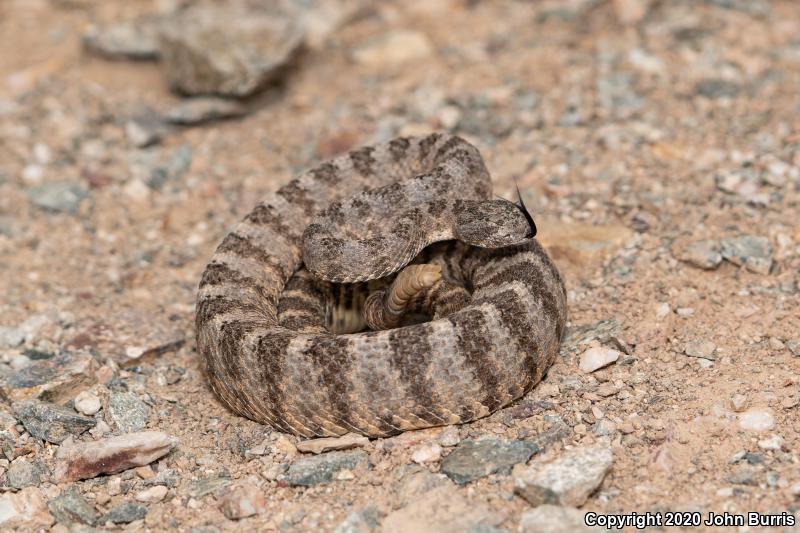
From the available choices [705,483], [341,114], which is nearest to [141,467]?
[705,483]

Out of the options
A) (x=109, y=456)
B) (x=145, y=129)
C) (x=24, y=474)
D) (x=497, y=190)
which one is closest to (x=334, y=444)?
(x=109, y=456)

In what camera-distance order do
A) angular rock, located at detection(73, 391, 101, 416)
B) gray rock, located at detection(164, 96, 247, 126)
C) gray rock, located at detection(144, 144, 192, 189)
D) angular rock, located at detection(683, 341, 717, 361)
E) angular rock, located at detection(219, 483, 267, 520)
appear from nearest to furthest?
angular rock, located at detection(219, 483, 267, 520)
angular rock, located at detection(683, 341, 717, 361)
angular rock, located at detection(73, 391, 101, 416)
gray rock, located at detection(144, 144, 192, 189)
gray rock, located at detection(164, 96, 247, 126)

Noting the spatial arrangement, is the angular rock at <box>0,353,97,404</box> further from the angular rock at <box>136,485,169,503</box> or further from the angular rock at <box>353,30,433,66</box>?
→ the angular rock at <box>353,30,433,66</box>

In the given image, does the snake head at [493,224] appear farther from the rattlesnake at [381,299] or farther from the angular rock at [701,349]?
the angular rock at [701,349]

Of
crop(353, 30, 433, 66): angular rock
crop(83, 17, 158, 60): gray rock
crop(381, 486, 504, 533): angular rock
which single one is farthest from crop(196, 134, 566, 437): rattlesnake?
crop(83, 17, 158, 60): gray rock

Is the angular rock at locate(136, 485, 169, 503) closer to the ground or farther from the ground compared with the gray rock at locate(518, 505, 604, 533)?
closer to the ground

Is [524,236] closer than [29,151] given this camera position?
Yes

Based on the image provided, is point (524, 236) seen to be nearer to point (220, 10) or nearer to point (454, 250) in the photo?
point (454, 250)
